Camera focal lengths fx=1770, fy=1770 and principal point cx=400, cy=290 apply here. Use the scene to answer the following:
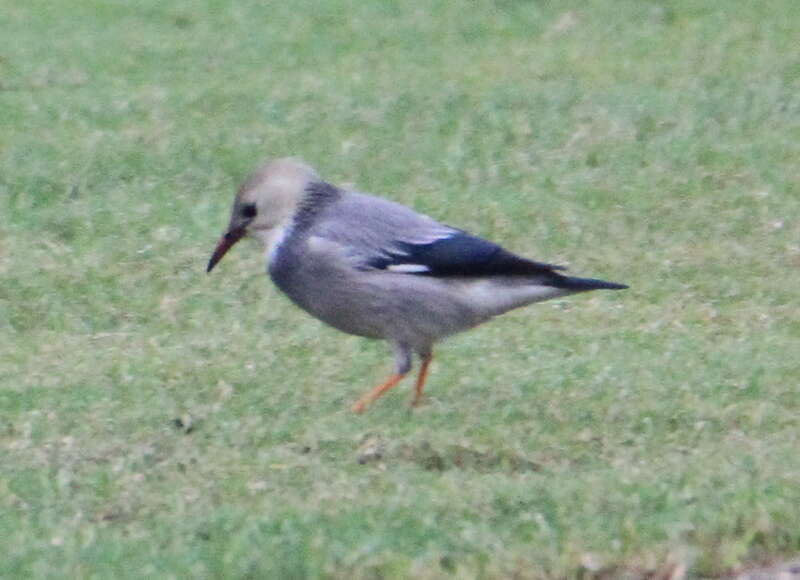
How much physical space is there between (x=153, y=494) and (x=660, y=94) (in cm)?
624

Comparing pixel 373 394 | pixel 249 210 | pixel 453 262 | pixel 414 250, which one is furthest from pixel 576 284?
pixel 249 210

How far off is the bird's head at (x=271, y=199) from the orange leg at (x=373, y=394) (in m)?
0.72

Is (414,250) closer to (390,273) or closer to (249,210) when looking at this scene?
(390,273)

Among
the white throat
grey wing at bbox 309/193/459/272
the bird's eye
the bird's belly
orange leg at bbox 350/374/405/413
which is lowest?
orange leg at bbox 350/374/405/413

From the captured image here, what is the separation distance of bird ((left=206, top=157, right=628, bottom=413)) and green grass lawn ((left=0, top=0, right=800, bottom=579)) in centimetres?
33

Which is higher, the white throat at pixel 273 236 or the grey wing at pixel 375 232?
the grey wing at pixel 375 232

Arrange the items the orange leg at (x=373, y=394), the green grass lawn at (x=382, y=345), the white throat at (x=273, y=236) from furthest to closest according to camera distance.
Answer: the white throat at (x=273, y=236) < the orange leg at (x=373, y=394) < the green grass lawn at (x=382, y=345)

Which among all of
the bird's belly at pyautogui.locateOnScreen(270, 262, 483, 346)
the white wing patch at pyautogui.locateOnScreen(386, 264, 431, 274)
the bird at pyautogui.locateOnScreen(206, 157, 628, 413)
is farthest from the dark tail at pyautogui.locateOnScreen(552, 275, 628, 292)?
the white wing patch at pyautogui.locateOnScreen(386, 264, 431, 274)

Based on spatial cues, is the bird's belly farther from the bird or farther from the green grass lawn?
the green grass lawn

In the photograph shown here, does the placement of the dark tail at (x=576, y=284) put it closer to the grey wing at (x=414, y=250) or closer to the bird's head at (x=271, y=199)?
the grey wing at (x=414, y=250)

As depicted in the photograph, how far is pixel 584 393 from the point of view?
6.94 meters

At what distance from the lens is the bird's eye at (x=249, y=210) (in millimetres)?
7152

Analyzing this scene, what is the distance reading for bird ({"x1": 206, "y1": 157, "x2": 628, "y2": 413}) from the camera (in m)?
6.86

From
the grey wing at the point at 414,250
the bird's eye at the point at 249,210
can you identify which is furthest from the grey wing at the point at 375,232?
the bird's eye at the point at 249,210
